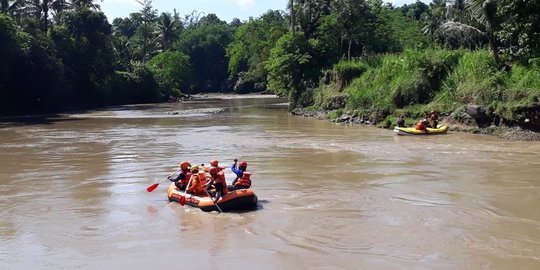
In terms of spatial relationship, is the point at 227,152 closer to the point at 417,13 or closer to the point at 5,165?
the point at 5,165

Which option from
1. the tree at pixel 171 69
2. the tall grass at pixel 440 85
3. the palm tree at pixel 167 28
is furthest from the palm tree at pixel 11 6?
the tall grass at pixel 440 85

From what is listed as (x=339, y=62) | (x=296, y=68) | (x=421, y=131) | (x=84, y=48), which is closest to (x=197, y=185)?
(x=421, y=131)

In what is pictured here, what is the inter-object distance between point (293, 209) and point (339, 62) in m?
28.9

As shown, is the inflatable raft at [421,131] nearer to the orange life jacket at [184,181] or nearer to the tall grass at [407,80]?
the tall grass at [407,80]

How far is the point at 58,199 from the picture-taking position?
12969 mm

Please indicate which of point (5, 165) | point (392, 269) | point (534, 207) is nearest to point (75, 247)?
point (392, 269)

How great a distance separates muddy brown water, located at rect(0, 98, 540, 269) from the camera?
8680mm

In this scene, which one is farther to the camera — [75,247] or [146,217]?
[146,217]

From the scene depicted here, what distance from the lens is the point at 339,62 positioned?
39.4m

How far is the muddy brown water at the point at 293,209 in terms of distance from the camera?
868 centimetres

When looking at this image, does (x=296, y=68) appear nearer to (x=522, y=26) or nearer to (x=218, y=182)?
(x=522, y=26)

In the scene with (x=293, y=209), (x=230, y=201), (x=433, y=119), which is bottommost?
(x=293, y=209)

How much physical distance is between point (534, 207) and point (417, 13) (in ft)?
220

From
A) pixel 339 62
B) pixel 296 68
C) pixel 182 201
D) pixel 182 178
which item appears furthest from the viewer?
pixel 296 68
